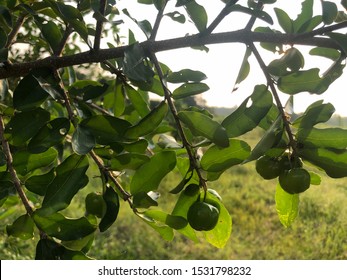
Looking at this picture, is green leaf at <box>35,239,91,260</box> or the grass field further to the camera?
the grass field

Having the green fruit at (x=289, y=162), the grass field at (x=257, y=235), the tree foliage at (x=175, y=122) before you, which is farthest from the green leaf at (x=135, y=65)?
the grass field at (x=257, y=235)

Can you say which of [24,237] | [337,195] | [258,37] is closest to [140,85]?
[258,37]

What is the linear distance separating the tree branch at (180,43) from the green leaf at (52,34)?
6 cm

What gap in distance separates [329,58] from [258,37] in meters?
0.17

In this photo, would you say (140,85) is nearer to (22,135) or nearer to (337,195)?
(22,135)

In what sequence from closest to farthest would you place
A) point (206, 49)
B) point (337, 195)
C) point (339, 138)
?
1. point (339, 138)
2. point (206, 49)
3. point (337, 195)

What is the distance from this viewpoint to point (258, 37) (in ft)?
2.21

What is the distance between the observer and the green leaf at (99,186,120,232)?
757mm

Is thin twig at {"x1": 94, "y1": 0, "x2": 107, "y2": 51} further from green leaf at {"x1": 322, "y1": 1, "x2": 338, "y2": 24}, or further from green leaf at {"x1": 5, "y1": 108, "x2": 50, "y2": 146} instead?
green leaf at {"x1": 322, "y1": 1, "x2": 338, "y2": 24}

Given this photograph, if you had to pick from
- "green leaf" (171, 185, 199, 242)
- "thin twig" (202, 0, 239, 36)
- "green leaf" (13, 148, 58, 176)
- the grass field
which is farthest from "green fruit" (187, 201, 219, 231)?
the grass field

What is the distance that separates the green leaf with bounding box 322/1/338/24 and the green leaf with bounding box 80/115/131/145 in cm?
31

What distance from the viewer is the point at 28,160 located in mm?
922

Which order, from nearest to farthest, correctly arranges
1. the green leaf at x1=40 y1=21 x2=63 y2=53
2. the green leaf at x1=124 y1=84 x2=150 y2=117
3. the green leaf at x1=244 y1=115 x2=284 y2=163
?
1. the green leaf at x1=244 y1=115 x2=284 y2=163
2. the green leaf at x1=40 y1=21 x2=63 y2=53
3. the green leaf at x1=124 y1=84 x2=150 y2=117
